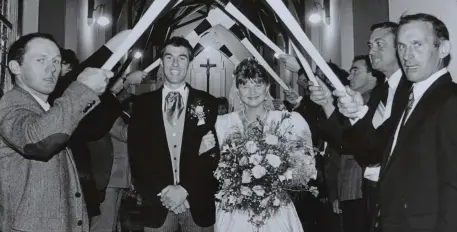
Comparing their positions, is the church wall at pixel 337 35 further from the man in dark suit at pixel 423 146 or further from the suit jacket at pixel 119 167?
the man in dark suit at pixel 423 146

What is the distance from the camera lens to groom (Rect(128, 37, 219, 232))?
3227mm

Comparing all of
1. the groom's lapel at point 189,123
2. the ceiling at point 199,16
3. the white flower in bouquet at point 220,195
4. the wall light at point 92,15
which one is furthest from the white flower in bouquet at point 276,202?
the ceiling at point 199,16

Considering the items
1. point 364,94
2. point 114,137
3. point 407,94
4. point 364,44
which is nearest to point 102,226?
point 114,137

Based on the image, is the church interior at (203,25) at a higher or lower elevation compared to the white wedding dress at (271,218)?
higher

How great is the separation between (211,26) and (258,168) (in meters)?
2.06

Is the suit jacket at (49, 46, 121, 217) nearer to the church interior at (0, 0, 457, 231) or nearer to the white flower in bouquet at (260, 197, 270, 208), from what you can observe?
the church interior at (0, 0, 457, 231)

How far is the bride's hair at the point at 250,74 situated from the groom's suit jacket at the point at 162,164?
1.02 feet

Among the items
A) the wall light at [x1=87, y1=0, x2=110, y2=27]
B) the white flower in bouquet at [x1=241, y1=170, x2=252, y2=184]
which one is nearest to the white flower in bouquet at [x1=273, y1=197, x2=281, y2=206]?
the white flower in bouquet at [x1=241, y1=170, x2=252, y2=184]

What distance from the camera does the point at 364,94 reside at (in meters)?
4.42

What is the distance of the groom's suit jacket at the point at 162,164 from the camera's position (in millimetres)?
3248

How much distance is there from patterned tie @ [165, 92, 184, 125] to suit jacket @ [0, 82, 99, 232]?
3.78 feet

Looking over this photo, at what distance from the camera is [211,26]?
4711 millimetres

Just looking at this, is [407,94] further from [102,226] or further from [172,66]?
[102,226]

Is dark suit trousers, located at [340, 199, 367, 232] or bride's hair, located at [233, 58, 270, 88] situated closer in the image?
bride's hair, located at [233, 58, 270, 88]
